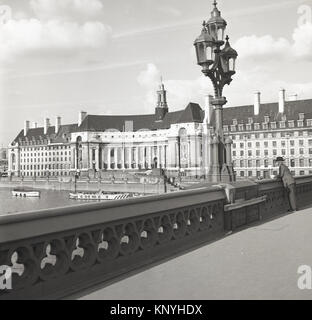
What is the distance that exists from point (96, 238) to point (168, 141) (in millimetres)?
114177

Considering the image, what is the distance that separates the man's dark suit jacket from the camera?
13625 millimetres

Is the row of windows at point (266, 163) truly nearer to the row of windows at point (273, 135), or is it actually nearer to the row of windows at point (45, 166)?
the row of windows at point (273, 135)

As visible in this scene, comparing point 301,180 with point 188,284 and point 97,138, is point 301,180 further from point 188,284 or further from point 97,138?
point 97,138

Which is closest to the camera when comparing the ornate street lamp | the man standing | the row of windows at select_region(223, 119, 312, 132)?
the ornate street lamp

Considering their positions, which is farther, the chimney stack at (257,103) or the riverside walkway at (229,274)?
the chimney stack at (257,103)

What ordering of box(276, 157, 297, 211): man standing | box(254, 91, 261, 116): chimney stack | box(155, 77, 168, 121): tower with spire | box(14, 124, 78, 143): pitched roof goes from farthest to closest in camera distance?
box(14, 124, 78, 143): pitched roof
box(155, 77, 168, 121): tower with spire
box(254, 91, 261, 116): chimney stack
box(276, 157, 297, 211): man standing

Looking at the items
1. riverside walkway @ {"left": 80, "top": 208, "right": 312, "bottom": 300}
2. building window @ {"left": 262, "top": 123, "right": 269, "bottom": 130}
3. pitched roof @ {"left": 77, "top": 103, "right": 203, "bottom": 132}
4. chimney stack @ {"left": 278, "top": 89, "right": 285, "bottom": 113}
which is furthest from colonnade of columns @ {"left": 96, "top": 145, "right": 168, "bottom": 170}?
riverside walkway @ {"left": 80, "top": 208, "right": 312, "bottom": 300}

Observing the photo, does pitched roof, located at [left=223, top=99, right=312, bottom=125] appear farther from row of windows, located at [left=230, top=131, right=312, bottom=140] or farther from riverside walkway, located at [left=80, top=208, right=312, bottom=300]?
riverside walkway, located at [left=80, top=208, right=312, bottom=300]

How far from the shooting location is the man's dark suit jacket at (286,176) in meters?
13.6

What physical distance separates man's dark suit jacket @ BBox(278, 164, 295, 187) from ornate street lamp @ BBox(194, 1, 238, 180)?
3.79 meters

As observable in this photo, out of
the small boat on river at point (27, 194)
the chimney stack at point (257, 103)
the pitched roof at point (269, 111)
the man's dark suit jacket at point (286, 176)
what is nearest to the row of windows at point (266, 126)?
the pitched roof at point (269, 111)

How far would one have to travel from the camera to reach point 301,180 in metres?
16.3

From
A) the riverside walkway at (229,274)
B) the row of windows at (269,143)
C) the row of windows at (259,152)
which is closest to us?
the riverside walkway at (229,274)

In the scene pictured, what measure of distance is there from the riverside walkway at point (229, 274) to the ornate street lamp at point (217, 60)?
2.81 metres
